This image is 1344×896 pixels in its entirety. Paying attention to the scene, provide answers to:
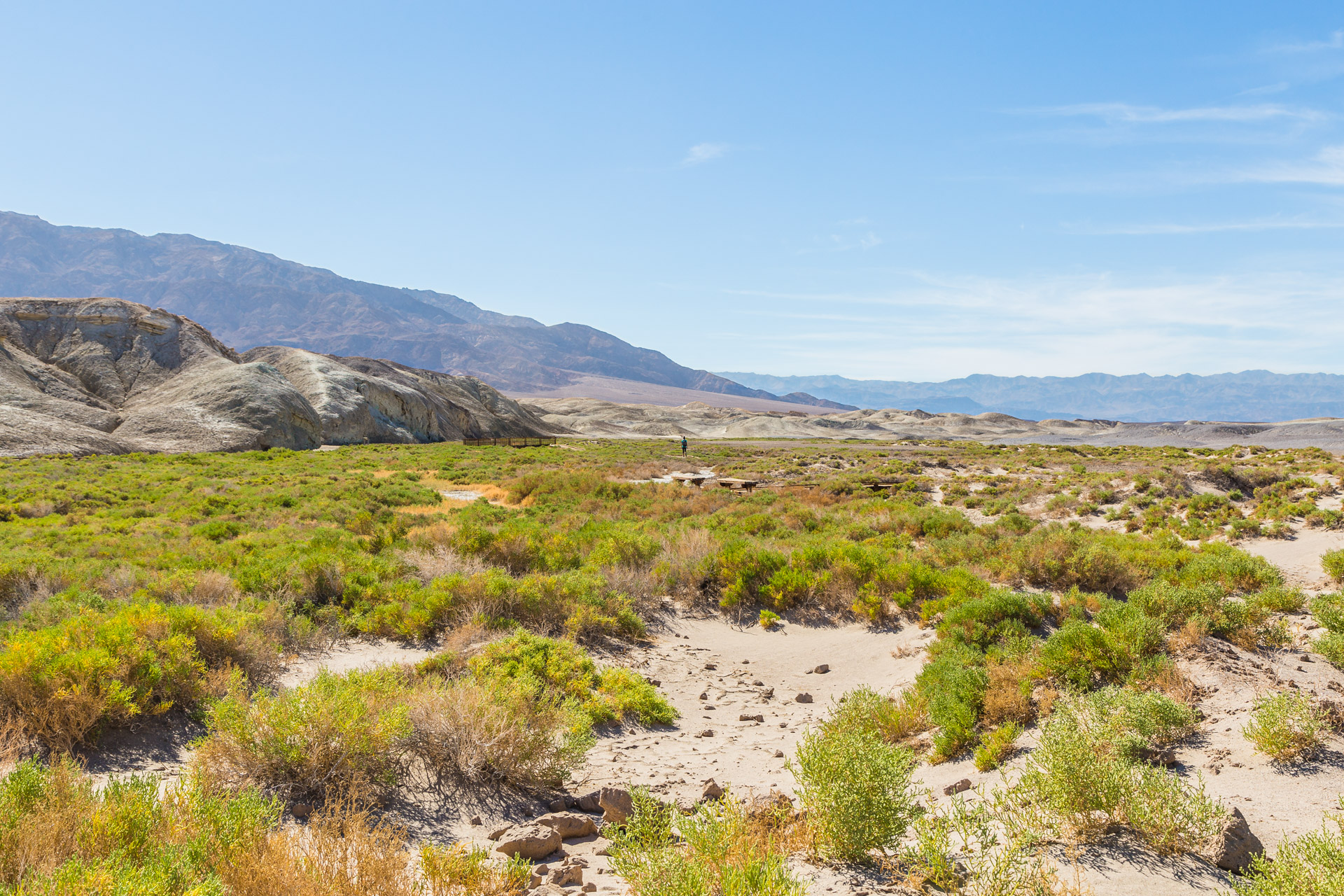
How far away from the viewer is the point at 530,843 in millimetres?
4309

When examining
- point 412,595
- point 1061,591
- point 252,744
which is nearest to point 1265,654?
point 1061,591

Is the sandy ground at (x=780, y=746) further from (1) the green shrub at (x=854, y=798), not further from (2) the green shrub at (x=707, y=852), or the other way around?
(2) the green shrub at (x=707, y=852)

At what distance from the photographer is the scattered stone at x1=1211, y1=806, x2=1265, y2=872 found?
143 inches

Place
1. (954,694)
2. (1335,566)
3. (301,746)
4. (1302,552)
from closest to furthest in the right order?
(301,746)
(954,694)
(1335,566)
(1302,552)

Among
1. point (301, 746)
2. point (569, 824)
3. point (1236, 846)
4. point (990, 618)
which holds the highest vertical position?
point (1236, 846)

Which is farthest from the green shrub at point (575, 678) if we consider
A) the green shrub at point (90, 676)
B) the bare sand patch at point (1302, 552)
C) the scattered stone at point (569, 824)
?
the bare sand patch at point (1302, 552)

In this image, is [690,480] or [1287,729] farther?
[690,480]

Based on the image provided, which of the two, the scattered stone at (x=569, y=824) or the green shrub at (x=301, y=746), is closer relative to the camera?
the scattered stone at (x=569, y=824)

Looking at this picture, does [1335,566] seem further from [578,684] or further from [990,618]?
[578,684]

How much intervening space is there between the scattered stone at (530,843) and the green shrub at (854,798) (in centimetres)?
174

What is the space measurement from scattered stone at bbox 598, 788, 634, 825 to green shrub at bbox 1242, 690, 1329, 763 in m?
4.65

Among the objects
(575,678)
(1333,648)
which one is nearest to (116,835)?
(575,678)

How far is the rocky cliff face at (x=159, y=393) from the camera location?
39.5 m

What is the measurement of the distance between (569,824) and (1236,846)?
4143 mm
